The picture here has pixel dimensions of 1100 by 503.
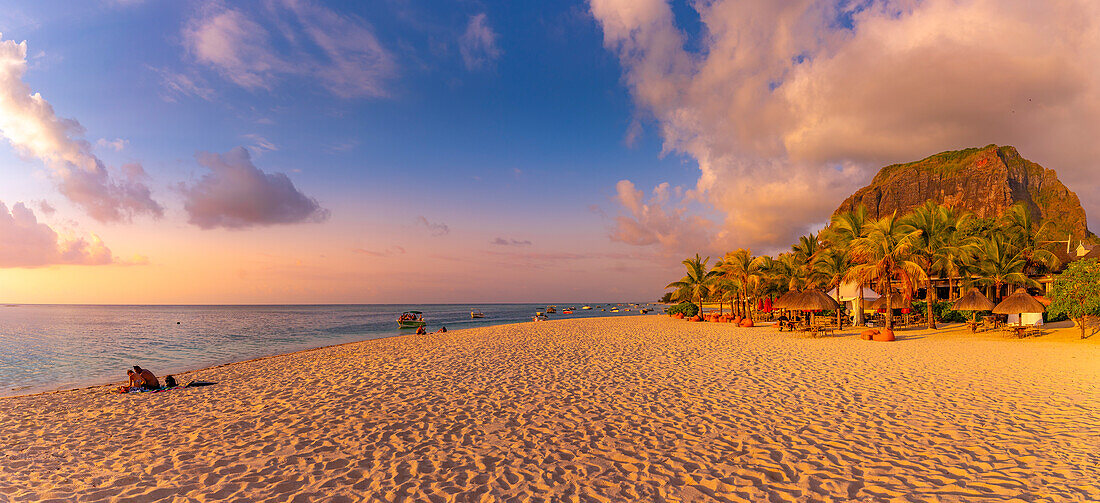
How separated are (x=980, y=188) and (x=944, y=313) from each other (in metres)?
120

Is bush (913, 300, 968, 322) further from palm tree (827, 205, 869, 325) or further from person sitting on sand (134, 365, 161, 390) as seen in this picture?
person sitting on sand (134, 365, 161, 390)

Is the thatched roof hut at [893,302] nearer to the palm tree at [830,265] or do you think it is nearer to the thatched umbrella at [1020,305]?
the palm tree at [830,265]

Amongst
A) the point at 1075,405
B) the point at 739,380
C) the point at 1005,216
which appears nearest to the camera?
the point at 1075,405

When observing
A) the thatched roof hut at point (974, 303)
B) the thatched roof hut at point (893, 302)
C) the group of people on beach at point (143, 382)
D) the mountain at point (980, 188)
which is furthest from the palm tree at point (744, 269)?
the mountain at point (980, 188)

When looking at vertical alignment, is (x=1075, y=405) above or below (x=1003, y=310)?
below

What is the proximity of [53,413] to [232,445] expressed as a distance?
6.11 m

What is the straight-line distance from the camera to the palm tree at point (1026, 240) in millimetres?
30094

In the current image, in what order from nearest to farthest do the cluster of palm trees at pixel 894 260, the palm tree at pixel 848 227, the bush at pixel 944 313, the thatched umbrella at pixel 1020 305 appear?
the thatched umbrella at pixel 1020 305 → the cluster of palm trees at pixel 894 260 → the bush at pixel 944 313 → the palm tree at pixel 848 227

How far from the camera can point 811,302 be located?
67.7 feet

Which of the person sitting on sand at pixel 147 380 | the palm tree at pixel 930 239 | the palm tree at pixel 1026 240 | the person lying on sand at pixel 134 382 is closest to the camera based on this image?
the person sitting on sand at pixel 147 380

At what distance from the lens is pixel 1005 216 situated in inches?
1446

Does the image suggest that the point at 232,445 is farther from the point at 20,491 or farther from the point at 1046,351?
the point at 1046,351

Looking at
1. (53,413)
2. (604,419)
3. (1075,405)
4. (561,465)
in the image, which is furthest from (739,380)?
(53,413)

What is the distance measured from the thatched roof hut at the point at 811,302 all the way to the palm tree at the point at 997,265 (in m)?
14.5
